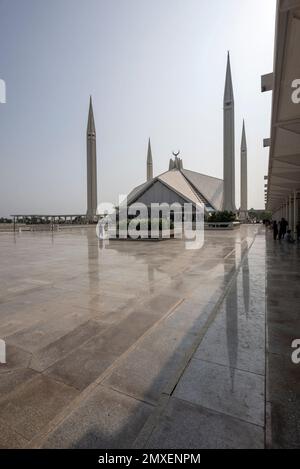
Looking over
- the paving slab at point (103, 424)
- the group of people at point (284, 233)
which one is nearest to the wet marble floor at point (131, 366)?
the paving slab at point (103, 424)

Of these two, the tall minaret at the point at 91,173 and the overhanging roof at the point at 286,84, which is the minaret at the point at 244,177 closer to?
the tall minaret at the point at 91,173

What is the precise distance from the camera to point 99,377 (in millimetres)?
2670

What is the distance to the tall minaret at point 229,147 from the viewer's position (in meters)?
48.6

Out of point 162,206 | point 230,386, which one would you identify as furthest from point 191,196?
point 230,386

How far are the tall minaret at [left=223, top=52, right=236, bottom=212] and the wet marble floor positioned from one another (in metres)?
46.4

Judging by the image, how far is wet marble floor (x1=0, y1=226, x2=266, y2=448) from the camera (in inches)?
79.0

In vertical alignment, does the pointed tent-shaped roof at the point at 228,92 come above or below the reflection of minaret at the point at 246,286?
above

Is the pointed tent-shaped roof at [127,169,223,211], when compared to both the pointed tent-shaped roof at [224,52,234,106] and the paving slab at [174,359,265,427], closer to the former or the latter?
the pointed tent-shaped roof at [224,52,234,106]

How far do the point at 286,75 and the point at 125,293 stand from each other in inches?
198

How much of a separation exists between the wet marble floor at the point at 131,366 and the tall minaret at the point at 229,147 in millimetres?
46411

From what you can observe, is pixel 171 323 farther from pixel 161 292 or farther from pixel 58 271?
pixel 58 271

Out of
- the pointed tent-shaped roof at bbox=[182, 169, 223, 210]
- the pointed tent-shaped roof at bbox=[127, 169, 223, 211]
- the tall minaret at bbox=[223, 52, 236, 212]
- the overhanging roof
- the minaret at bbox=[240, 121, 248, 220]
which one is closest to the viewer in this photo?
the overhanging roof

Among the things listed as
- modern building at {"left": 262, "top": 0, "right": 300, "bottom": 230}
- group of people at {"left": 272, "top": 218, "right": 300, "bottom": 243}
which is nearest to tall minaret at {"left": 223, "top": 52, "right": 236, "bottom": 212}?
group of people at {"left": 272, "top": 218, "right": 300, "bottom": 243}

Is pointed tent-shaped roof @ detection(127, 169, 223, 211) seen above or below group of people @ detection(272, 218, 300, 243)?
above
